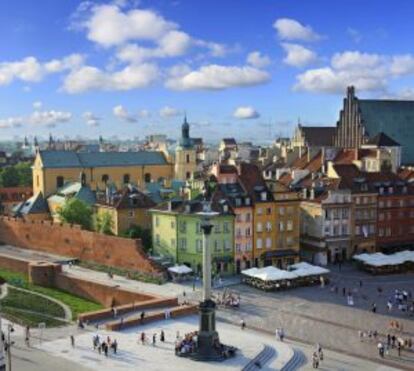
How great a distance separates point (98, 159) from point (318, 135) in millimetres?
40214

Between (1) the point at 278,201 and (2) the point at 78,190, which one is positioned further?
(2) the point at 78,190

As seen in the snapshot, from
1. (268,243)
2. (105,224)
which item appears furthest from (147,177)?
(268,243)

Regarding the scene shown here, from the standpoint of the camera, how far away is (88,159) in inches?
3772

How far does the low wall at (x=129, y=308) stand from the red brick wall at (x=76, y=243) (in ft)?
32.5

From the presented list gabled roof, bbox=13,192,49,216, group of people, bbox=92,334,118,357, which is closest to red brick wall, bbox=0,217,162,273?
gabled roof, bbox=13,192,49,216

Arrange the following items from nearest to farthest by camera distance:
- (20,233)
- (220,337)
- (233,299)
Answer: (220,337) → (233,299) → (20,233)

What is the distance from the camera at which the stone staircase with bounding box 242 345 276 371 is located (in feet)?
116

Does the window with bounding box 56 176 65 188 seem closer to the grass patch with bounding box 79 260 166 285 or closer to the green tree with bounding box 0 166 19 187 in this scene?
the green tree with bounding box 0 166 19 187

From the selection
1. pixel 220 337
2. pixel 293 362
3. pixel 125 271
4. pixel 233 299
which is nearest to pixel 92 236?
pixel 125 271

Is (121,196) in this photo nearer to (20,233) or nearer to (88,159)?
(20,233)

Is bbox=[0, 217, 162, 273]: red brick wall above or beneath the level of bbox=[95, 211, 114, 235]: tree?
beneath

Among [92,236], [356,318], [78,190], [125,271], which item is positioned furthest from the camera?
[78,190]

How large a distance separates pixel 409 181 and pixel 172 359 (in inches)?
1709

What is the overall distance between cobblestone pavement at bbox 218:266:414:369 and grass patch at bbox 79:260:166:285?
5.92m
